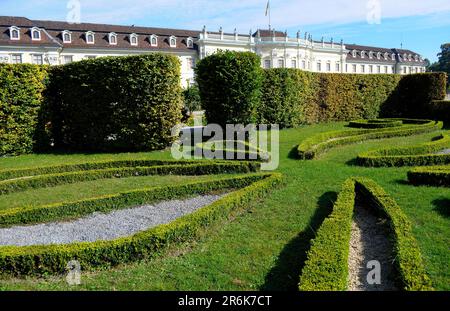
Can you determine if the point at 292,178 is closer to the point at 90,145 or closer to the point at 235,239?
the point at 235,239

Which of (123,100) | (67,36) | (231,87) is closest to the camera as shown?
(123,100)

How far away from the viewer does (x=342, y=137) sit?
56.6 feet

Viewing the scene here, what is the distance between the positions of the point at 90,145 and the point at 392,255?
13.3 meters

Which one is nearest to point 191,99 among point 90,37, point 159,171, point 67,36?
point 159,171

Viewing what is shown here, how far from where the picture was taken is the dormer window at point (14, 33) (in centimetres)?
4656

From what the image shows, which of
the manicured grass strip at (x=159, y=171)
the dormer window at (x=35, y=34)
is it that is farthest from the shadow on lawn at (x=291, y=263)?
the dormer window at (x=35, y=34)

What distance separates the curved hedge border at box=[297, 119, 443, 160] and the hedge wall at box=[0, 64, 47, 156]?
34.7 ft

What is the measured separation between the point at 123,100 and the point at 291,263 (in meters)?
11.5

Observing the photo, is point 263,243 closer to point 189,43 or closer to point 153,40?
point 153,40

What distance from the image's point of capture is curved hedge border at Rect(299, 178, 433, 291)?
4.18 m

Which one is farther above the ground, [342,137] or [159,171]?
[342,137]

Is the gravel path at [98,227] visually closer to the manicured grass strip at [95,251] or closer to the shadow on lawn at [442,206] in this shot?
the manicured grass strip at [95,251]

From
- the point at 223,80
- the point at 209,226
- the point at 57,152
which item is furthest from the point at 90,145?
the point at 209,226

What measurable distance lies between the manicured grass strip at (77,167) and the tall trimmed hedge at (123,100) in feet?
10.4
